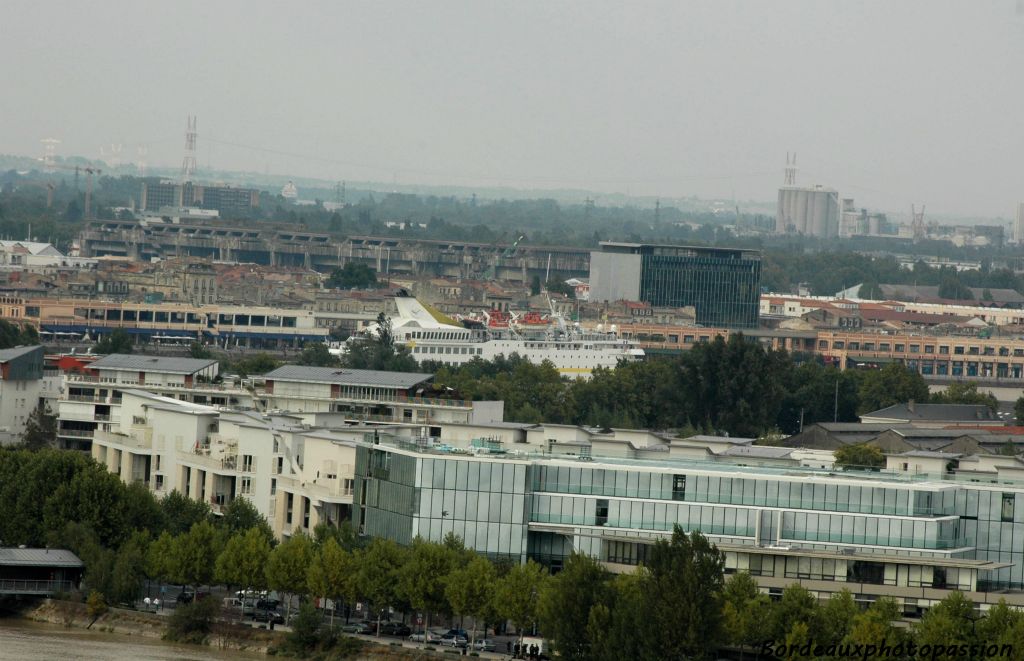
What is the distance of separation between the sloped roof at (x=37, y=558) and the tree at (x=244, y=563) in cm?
202

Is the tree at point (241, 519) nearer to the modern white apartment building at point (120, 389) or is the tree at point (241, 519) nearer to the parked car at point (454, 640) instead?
the parked car at point (454, 640)

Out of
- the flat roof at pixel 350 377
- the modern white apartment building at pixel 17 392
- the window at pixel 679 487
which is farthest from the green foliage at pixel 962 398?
the window at pixel 679 487

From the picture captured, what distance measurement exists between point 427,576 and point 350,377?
13.3 meters

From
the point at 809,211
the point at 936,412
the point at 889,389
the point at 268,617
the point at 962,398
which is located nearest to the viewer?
the point at 268,617

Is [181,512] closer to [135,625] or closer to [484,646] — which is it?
[135,625]

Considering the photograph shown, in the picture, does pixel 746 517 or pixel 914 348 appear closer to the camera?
pixel 746 517

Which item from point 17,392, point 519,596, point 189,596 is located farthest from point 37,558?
point 17,392

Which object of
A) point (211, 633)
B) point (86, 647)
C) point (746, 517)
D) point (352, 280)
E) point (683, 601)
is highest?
point (352, 280)

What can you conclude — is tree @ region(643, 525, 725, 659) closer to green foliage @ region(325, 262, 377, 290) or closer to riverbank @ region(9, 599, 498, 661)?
riverbank @ region(9, 599, 498, 661)

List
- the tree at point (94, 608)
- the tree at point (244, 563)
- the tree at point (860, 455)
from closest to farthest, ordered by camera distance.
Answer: the tree at point (244, 563) < the tree at point (94, 608) < the tree at point (860, 455)

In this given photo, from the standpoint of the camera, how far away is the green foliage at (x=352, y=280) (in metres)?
94.8

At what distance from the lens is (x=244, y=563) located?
27188 millimetres

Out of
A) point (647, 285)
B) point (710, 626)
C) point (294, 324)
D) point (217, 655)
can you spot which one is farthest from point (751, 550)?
point (647, 285)

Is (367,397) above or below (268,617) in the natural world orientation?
above
